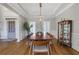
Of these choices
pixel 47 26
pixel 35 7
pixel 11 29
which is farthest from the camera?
pixel 47 26

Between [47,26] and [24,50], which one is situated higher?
[47,26]

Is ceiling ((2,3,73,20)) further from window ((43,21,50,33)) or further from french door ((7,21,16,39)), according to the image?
window ((43,21,50,33))

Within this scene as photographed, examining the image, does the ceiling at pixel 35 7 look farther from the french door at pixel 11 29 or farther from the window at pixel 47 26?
the window at pixel 47 26

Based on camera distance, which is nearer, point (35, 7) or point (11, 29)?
point (35, 7)

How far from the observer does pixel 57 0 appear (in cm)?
114

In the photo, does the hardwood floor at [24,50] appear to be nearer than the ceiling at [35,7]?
Yes

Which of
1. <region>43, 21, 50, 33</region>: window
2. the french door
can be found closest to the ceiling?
the french door

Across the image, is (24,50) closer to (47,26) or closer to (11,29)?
(11,29)

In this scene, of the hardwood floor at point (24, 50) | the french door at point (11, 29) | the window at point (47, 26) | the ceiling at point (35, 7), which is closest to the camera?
the hardwood floor at point (24, 50)

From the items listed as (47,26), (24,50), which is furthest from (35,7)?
(47,26)

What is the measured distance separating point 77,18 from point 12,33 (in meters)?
4.61

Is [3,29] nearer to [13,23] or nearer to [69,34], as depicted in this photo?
[13,23]

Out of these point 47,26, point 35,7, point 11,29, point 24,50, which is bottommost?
point 24,50

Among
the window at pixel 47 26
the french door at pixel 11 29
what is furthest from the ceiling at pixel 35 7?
the window at pixel 47 26
